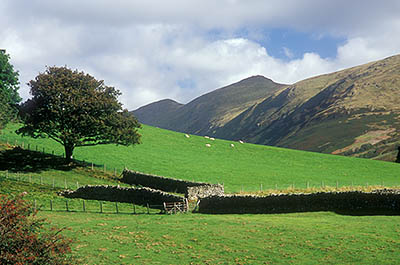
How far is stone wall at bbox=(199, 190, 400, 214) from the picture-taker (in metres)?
35.8

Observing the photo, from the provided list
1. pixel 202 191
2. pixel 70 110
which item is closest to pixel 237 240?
pixel 202 191

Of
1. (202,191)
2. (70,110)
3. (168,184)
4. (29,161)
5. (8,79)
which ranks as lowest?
(202,191)

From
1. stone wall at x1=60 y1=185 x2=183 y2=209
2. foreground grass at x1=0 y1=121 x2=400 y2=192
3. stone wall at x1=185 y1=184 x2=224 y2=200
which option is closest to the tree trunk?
foreground grass at x1=0 y1=121 x2=400 y2=192

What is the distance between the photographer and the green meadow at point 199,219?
75.5 ft

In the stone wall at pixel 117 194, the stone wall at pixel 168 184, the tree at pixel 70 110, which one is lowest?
the stone wall at pixel 117 194

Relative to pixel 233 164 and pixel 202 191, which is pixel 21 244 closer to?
pixel 202 191

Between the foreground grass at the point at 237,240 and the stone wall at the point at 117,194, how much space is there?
9.82 m

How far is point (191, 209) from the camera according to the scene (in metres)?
41.8

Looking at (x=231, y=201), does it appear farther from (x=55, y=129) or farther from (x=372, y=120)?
(x=372, y=120)

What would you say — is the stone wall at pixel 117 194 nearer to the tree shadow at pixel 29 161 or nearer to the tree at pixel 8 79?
the tree shadow at pixel 29 161

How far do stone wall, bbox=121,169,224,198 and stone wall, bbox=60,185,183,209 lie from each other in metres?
4.26

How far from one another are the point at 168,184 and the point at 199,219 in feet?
59.3

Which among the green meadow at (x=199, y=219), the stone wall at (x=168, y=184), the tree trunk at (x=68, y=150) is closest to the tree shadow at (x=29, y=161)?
the green meadow at (x=199, y=219)

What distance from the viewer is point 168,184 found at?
170 feet
